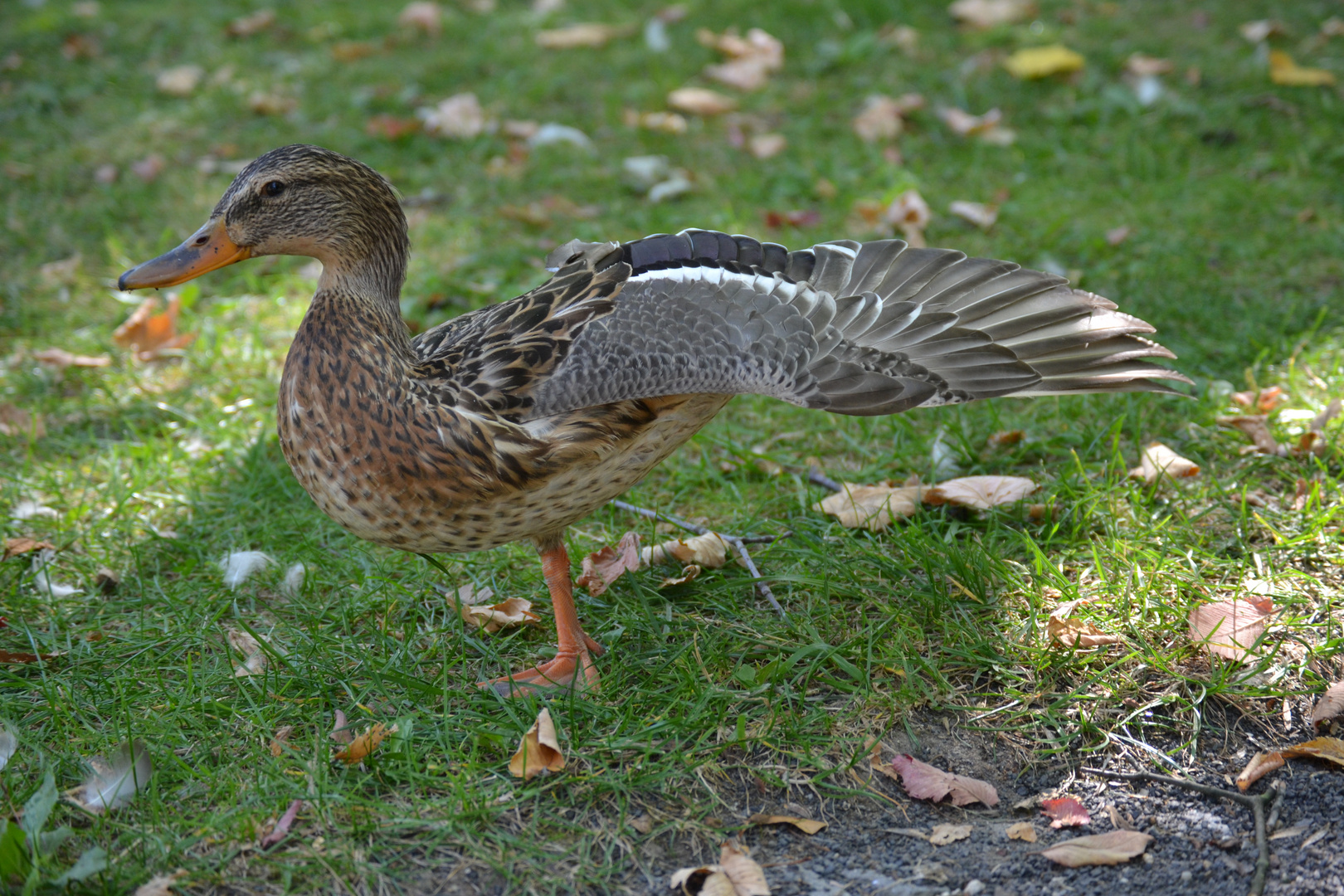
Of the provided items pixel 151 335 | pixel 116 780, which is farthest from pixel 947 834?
pixel 151 335

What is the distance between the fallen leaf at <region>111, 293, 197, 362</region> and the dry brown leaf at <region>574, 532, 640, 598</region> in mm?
2166

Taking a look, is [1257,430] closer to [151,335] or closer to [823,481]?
[823,481]

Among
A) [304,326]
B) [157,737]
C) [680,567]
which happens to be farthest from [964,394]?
[157,737]

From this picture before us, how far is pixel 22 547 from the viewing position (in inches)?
129

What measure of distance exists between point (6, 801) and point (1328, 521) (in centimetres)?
340

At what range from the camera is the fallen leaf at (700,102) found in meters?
6.00

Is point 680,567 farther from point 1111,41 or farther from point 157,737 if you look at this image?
point 1111,41

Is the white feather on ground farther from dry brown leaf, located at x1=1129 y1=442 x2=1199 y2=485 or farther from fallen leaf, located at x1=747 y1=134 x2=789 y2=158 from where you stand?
fallen leaf, located at x1=747 y1=134 x2=789 y2=158

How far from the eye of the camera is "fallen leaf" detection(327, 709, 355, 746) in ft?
8.34

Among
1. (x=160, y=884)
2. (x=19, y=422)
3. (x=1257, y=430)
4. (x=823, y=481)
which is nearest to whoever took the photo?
(x=160, y=884)

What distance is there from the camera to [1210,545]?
3.08 meters

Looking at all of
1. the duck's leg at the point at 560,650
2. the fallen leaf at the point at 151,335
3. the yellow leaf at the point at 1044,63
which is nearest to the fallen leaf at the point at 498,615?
the duck's leg at the point at 560,650

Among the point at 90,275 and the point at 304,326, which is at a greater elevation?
the point at 304,326

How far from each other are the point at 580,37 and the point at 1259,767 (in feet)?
19.0
